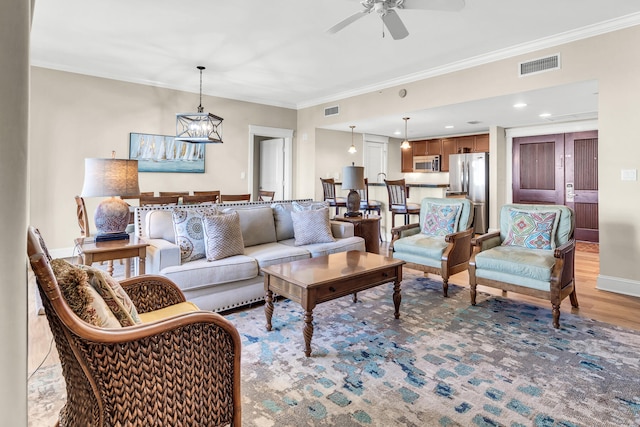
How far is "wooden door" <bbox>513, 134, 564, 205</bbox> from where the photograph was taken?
666cm

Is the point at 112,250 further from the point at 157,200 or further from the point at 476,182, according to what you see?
the point at 476,182

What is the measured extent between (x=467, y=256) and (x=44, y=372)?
3.69 m

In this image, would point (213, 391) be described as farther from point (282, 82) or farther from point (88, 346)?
point (282, 82)

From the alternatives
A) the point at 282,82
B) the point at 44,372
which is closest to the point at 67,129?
the point at 282,82

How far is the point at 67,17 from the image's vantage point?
11.6 ft

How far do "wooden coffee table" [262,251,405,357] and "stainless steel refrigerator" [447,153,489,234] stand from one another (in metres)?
4.57

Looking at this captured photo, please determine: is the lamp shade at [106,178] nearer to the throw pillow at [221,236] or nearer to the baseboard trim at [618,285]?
the throw pillow at [221,236]

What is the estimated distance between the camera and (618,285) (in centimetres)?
362

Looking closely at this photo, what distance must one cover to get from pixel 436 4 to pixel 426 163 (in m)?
6.47

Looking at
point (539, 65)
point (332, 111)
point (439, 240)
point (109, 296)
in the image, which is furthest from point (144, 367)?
point (332, 111)

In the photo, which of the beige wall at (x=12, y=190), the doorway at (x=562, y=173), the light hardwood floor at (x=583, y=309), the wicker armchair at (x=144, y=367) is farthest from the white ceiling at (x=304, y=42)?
the wicker armchair at (x=144, y=367)

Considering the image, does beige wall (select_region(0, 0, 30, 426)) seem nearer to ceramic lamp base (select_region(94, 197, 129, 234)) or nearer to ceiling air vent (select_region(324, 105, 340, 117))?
ceramic lamp base (select_region(94, 197, 129, 234))

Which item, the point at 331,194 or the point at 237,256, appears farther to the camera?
the point at 331,194

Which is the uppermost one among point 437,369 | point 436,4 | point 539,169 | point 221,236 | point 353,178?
point 436,4
